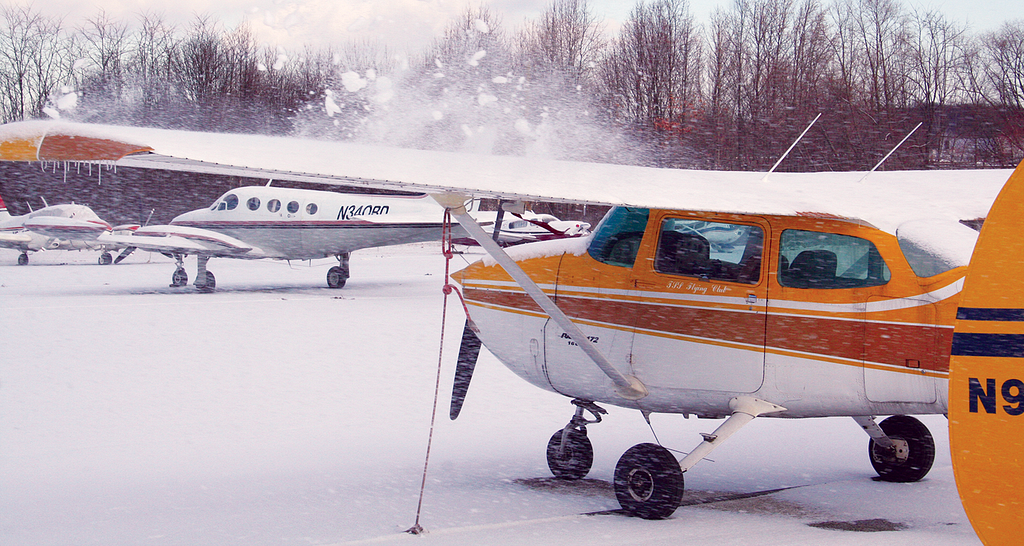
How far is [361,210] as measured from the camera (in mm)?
17438

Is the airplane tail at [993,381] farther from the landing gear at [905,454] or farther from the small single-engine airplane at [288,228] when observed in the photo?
the small single-engine airplane at [288,228]

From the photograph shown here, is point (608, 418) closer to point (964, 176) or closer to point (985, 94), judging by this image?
point (964, 176)

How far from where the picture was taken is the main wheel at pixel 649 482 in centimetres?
444

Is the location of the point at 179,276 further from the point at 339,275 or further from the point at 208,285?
the point at 339,275

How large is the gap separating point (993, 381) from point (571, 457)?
11.4ft

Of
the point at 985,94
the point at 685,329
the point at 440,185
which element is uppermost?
the point at 985,94

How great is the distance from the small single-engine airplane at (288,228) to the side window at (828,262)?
12720mm

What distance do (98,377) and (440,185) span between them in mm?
6084

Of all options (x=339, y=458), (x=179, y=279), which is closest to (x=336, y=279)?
(x=179, y=279)

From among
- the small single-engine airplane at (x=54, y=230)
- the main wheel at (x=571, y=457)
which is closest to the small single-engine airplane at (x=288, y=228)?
the small single-engine airplane at (x=54, y=230)

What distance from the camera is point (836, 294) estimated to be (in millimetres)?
4234

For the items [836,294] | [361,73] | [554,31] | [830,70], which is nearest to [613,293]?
[836,294]

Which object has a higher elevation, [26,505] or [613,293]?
[613,293]

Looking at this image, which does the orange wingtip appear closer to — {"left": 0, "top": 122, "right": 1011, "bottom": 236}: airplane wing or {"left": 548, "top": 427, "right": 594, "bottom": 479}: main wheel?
{"left": 0, "top": 122, "right": 1011, "bottom": 236}: airplane wing
